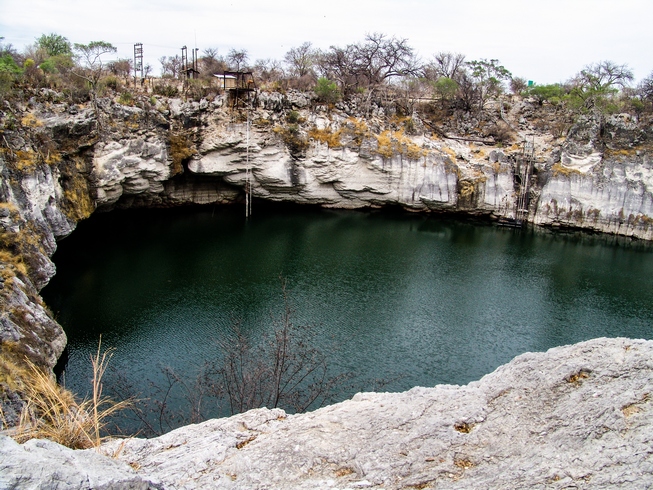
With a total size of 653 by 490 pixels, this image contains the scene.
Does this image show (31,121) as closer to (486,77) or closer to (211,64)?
(211,64)

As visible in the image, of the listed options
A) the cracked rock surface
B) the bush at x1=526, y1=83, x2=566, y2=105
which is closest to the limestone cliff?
the bush at x1=526, y1=83, x2=566, y2=105

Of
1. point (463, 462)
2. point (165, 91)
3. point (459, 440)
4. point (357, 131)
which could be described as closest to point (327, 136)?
point (357, 131)

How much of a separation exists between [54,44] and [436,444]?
51290mm

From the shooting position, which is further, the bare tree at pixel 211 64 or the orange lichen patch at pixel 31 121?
the bare tree at pixel 211 64

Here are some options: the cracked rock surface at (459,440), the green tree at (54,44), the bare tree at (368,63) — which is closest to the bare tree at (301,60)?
the bare tree at (368,63)

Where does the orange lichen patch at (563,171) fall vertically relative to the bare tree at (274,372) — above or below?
above

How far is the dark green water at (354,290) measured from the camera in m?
21.0

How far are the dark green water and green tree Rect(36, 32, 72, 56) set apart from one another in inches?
675

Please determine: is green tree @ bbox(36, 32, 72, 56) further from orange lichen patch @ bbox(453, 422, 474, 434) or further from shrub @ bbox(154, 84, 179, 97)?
orange lichen patch @ bbox(453, 422, 474, 434)

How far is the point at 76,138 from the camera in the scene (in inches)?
1270

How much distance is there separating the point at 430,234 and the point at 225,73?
20.1 metres

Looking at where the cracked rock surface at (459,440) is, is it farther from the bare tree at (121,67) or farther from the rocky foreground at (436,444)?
the bare tree at (121,67)

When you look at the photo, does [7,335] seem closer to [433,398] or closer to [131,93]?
[433,398]

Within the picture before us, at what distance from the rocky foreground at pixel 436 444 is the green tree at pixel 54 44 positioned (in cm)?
4843
